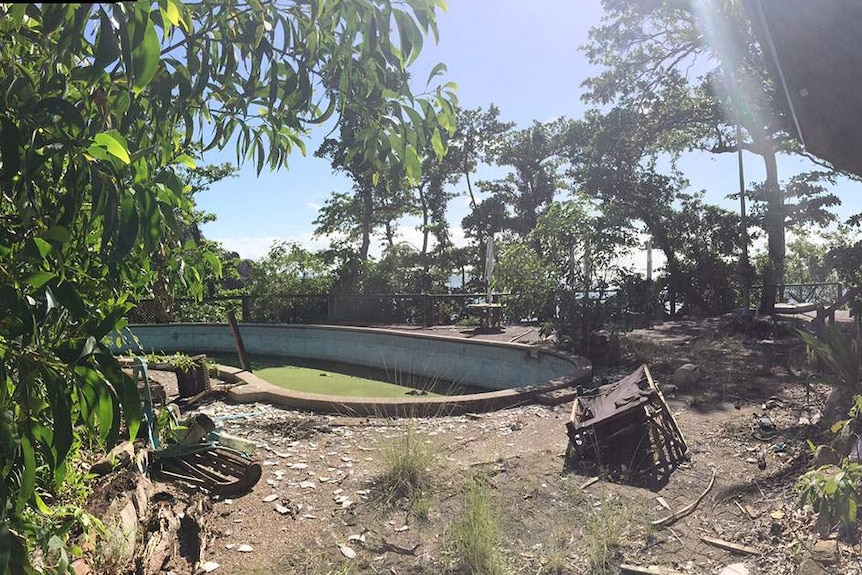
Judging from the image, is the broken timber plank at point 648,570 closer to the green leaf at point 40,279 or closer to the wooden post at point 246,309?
the green leaf at point 40,279

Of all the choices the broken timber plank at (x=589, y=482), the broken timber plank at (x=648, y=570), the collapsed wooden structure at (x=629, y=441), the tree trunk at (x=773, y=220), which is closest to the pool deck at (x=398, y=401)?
the collapsed wooden structure at (x=629, y=441)

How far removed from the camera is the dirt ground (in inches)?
105

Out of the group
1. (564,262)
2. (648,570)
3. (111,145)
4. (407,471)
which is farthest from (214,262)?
(564,262)

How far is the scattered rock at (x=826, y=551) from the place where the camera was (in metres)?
2.29

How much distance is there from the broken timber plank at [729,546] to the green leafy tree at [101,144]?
2463mm

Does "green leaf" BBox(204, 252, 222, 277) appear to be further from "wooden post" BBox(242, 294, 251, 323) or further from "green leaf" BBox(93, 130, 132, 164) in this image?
"wooden post" BBox(242, 294, 251, 323)

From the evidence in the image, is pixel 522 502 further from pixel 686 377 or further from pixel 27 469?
pixel 686 377

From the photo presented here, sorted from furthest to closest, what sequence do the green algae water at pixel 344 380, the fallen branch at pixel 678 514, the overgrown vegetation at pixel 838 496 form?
the green algae water at pixel 344 380
the fallen branch at pixel 678 514
the overgrown vegetation at pixel 838 496

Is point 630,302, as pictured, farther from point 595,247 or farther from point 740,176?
point 740,176

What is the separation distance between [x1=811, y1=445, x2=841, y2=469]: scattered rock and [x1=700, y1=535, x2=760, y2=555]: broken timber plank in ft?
2.83

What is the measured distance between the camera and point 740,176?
682 inches

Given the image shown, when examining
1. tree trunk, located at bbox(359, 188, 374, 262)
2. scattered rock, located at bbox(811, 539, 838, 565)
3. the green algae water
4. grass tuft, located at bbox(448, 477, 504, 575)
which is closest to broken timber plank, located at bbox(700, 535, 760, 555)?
scattered rock, located at bbox(811, 539, 838, 565)

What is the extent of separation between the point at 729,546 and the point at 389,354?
29.6ft

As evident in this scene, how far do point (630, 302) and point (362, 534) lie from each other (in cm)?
617
